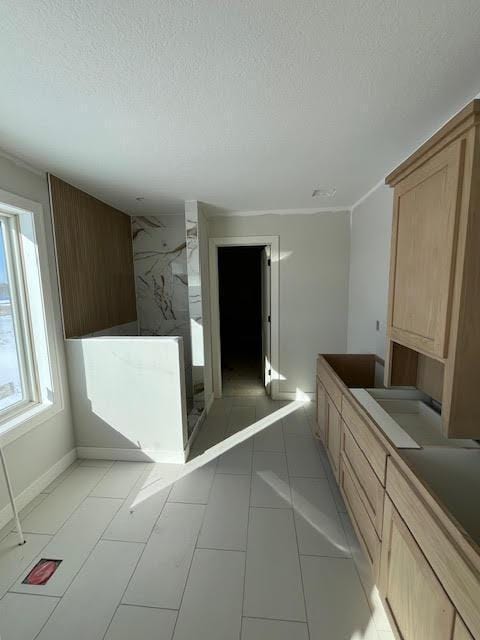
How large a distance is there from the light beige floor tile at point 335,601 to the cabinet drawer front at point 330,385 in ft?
2.88

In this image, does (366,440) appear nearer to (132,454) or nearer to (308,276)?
(132,454)

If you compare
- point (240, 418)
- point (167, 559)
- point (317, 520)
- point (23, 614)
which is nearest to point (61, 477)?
point (23, 614)

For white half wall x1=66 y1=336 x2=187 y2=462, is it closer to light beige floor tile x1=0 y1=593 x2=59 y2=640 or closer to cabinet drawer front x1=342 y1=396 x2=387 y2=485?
light beige floor tile x1=0 y1=593 x2=59 y2=640

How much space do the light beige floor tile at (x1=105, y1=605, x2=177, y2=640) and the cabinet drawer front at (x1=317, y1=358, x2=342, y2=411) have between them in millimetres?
1465

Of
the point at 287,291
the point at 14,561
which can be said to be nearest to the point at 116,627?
the point at 14,561

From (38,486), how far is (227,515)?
1.48m

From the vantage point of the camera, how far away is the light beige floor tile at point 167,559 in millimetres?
1357

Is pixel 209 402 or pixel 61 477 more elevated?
pixel 209 402

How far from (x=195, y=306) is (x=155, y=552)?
6.80 feet

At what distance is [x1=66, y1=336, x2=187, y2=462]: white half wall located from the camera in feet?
7.61

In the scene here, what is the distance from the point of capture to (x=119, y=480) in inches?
86.8

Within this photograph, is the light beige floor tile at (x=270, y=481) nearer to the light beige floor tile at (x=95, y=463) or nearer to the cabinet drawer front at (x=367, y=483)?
the cabinet drawer front at (x=367, y=483)

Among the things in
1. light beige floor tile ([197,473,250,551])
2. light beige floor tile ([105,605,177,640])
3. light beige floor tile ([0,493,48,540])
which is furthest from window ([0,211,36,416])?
light beige floor tile ([197,473,250,551])

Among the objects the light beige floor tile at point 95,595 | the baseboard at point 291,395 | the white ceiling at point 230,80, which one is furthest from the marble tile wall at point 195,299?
the light beige floor tile at point 95,595
